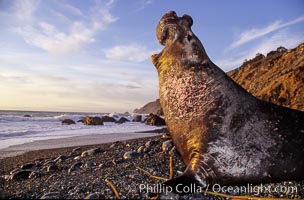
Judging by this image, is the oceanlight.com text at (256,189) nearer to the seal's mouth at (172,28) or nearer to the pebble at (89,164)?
the seal's mouth at (172,28)

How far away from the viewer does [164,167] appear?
3828 mm

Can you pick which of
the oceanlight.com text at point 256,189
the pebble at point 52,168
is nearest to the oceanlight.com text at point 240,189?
the oceanlight.com text at point 256,189

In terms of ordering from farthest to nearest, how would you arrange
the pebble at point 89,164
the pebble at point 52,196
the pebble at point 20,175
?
the pebble at point 89,164, the pebble at point 20,175, the pebble at point 52,196

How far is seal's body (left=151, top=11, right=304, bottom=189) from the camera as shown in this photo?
302cm

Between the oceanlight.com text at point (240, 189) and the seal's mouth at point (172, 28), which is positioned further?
the seal's mouth at point (172, 28)

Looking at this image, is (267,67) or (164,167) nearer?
(164,167)

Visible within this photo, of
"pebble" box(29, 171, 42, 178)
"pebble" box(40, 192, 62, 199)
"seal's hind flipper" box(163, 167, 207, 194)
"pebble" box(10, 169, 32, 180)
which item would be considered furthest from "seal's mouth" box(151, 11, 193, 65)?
"pebble" box(10, 169, 32, 180)

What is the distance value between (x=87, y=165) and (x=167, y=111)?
179 centimetres

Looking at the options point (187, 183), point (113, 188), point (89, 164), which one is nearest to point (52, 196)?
point (113, 188)

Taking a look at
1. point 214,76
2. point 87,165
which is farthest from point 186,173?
point 87,165

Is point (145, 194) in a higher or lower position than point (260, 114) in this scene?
lower

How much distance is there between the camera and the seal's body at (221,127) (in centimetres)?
302

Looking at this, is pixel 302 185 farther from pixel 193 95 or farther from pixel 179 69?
pixel 179 69

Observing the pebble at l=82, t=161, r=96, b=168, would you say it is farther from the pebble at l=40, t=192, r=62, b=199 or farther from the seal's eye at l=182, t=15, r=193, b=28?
the seal's eye at l=182, t=15, r=193, b=28
